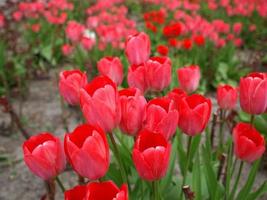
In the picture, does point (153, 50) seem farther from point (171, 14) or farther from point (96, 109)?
point (96, 109)

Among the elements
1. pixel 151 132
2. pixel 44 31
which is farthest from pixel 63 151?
pixel 44 31

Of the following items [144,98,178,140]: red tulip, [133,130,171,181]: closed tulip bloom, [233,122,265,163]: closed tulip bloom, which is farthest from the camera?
[233,122,265,163]: closed tulip bloom

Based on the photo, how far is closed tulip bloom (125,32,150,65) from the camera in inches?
64.4

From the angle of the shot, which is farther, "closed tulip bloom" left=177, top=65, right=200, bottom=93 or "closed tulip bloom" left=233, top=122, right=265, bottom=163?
"closed tulip bloom" left=177, top=65, right=200, bottom=93

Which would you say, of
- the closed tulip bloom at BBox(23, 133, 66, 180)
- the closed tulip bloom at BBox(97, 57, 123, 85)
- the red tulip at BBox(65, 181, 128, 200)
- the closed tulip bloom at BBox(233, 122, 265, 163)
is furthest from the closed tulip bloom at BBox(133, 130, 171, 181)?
the closed tulip bloom at BBox(97, 57, 123, 85)

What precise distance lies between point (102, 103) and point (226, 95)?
0.85 m

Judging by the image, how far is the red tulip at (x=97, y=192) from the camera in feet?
3.02

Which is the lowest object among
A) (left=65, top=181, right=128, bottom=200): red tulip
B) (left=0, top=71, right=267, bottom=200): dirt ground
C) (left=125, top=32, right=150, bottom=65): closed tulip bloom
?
(left=0, top=71, right=267, bottom=200): dirt ground

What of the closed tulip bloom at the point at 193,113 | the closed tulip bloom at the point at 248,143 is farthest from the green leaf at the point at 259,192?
the closed tulip bloom at the point at 193,113

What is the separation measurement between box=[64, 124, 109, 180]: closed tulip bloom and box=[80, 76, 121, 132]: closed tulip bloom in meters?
0.11

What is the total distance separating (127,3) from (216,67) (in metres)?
3.89

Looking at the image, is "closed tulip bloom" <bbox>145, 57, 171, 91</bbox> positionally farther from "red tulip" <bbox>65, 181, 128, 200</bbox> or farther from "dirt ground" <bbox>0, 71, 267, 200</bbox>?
"dirt ground" <bbox>0, 71, 267, 200</bbox>

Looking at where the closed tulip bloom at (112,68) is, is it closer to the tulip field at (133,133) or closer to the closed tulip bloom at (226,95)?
the tulip field at (133,133)

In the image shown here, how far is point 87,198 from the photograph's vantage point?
909mm
